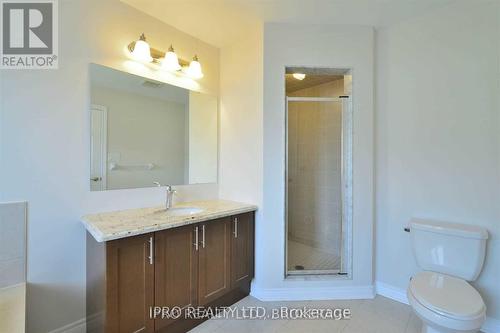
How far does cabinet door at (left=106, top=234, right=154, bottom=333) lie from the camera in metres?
1.35

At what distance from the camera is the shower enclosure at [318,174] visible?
233 cm

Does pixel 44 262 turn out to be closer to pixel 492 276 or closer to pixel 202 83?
pixel 202 83

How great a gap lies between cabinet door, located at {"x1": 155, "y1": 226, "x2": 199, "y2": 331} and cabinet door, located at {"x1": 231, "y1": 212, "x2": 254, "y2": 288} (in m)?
0.39

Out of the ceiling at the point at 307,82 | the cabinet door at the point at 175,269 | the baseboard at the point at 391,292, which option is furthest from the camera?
the ceiling at the point at 307,82

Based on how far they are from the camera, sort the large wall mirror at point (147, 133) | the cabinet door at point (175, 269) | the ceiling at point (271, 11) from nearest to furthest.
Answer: the cabinet door at point (175, 269) → the large wall mirror at point (147, 133) → the ceiling at point (271, 11)

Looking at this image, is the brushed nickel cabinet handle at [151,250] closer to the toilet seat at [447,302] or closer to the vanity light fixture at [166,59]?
the vanity light fixture at [166,59]

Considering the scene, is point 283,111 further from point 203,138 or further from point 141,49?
point 141,49

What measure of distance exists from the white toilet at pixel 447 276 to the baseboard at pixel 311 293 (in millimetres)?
588

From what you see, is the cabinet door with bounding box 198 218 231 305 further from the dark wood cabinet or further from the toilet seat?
the toilet seat

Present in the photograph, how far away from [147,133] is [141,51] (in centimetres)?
64

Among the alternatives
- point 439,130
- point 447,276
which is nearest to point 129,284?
point 447,276

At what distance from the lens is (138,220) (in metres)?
1.61

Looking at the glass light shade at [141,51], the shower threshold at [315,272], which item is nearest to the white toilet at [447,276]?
the shower threshold at [315,272]

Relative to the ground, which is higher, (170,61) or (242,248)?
(170,61)
